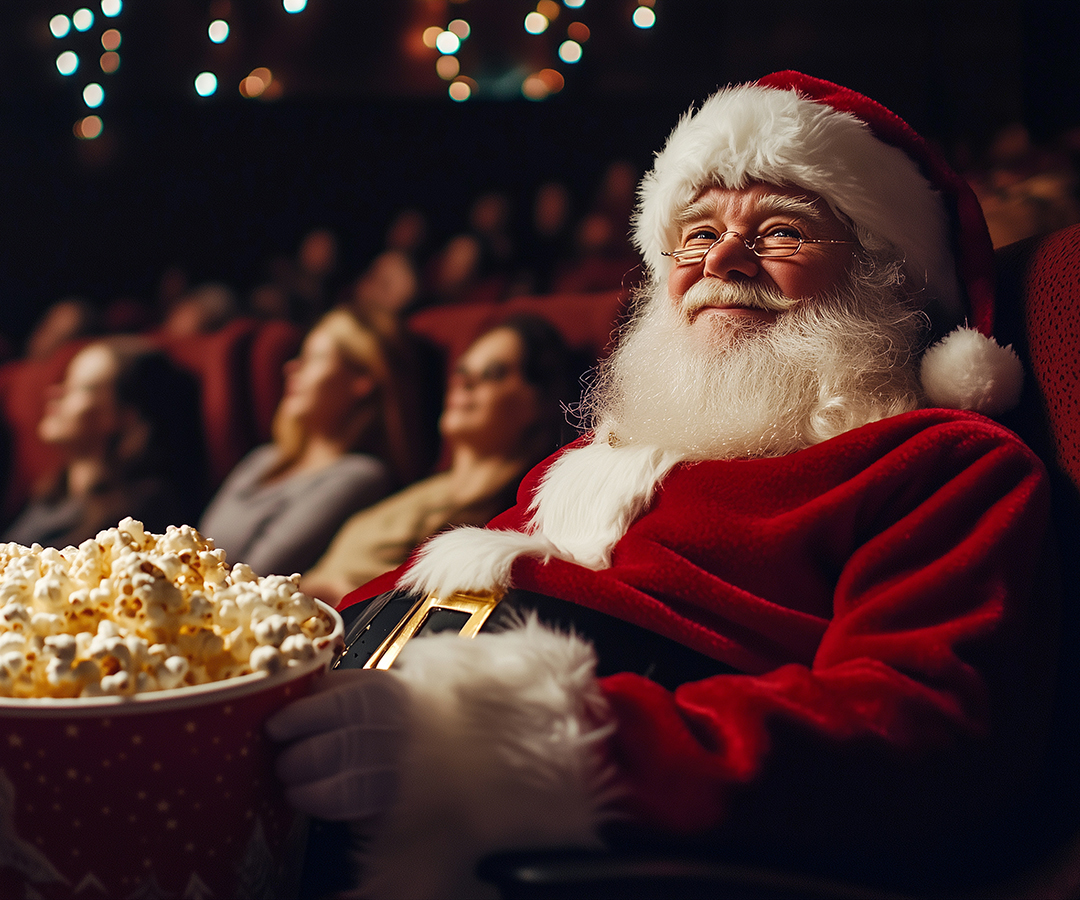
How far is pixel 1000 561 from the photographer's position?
2.25 feet

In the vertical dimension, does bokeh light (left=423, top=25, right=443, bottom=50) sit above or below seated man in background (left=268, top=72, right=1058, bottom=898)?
above

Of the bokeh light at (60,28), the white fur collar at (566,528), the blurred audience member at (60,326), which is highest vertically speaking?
the bokeh light at (60,28)

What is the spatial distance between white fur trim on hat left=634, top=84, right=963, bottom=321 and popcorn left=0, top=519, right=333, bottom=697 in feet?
2.52

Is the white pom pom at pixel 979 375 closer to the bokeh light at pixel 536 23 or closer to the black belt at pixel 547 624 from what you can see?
the black belt at pixel 547 624

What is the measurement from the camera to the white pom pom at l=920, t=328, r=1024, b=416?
873mm

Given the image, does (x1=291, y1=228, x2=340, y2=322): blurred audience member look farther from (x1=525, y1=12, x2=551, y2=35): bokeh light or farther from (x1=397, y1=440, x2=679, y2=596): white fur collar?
(x1=397, y1=440, x2=679, y2=596): white fur collar

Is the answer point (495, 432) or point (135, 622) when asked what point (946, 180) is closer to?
point (135, 622)

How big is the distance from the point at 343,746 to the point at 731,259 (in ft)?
2.36

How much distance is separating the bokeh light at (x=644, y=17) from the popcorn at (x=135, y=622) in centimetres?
235

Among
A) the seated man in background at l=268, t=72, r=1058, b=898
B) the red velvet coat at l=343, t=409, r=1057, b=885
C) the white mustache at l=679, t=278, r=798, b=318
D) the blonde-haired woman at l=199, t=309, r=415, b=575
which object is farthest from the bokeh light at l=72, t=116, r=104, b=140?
the red velvet coat at l=343, t=409, r=1057, b=885

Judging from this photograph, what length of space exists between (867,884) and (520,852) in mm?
267

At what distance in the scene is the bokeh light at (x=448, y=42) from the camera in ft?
8.16

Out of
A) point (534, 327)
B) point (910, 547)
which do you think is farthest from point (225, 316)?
point (910, 547)

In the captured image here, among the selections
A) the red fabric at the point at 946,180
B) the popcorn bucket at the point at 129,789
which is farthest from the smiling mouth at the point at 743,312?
the popcorn bucket at the point at 129,789
